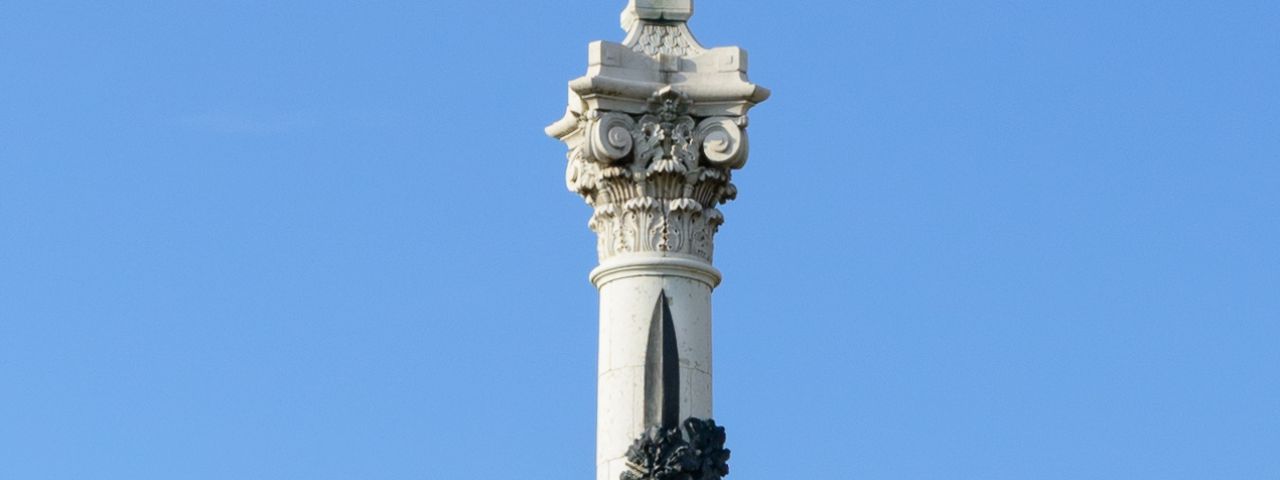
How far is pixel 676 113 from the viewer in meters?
34.9

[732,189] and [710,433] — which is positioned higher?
[732,189]

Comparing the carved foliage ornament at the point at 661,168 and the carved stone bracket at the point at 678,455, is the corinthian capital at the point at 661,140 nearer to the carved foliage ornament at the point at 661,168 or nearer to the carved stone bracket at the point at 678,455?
the carved foliage ornament at the point at 661,168

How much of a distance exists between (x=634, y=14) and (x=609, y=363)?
3852 mm

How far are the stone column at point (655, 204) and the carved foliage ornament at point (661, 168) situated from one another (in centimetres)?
1

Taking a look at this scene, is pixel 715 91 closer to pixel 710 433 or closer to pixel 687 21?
pixel 687 21

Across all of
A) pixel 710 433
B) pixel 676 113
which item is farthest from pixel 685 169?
pixel 710 433

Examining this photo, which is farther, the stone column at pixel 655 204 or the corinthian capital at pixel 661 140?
the corinthian capital at pixel 661 140

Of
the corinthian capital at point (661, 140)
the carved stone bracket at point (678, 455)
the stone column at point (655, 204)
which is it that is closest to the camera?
the carved stone bracket at point (678, 455)

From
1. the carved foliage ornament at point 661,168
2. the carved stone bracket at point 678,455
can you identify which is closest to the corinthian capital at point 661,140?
the carved foliage ornament at point 661,168

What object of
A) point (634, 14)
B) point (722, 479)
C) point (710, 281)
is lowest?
point (722, 479)

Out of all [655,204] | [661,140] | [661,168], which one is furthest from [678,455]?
[661,140]

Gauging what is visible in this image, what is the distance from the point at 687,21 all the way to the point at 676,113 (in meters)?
1.37

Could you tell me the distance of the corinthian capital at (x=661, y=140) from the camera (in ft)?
114

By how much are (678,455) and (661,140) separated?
341cm
